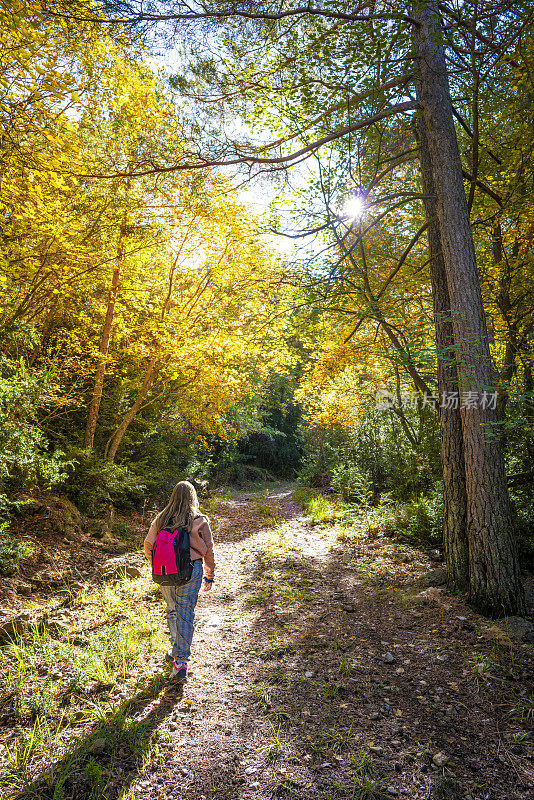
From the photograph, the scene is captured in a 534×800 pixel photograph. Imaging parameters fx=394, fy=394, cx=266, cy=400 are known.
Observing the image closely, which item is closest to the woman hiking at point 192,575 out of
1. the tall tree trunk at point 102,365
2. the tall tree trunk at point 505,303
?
the tall tree trunk at point 505,303

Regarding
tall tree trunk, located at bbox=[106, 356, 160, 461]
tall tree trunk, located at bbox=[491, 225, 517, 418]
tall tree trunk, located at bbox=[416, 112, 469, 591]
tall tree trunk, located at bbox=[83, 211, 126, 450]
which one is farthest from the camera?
tall tree trunk, located at bbox=[106, 356, 160, 461]

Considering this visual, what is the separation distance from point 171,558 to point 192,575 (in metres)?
0.30

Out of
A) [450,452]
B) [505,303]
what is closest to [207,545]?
[450,452]

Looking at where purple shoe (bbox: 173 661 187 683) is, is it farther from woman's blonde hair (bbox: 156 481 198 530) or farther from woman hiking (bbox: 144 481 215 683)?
woman's blonde hair (bbox: 156 481 198 530)

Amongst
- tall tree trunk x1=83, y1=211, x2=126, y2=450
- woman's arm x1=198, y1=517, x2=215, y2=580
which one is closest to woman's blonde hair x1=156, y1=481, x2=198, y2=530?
woman's arm x1=198, y1=517, x2=215, y2=580

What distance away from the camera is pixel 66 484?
6.96m

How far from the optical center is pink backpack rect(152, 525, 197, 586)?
10.5ft

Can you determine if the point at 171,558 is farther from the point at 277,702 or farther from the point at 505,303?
the point at 505,303

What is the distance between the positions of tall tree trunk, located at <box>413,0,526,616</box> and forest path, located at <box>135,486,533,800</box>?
48cm

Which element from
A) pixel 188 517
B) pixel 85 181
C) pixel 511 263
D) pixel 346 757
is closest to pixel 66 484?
pixel 188 517

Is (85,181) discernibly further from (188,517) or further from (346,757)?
(346,757)

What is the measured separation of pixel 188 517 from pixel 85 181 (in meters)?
5.53

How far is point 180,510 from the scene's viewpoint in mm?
3492

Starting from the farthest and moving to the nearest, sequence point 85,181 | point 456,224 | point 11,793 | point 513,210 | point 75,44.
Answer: point 85,181
point 513,210
point 456,224
point 75,44
point 11,793
